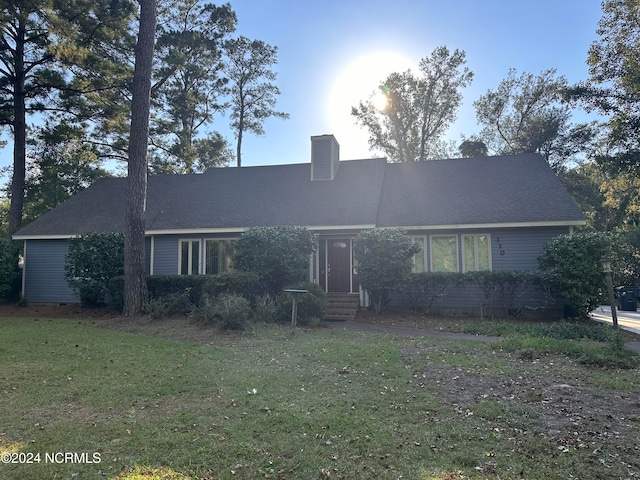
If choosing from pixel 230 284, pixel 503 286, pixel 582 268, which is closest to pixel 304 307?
pixel 230 284

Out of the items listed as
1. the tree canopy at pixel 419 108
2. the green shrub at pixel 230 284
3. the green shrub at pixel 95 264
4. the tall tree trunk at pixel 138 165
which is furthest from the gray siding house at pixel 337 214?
the tree canopy at pixel 419 108

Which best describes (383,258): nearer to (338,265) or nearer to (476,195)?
(338,265)

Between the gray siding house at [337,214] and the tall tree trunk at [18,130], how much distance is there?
2.28m

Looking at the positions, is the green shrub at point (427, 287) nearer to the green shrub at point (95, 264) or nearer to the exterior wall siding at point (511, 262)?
the exterior wall siding at point (511, 262)

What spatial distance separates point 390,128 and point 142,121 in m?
20.2

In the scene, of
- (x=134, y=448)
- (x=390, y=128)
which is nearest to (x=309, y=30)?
(x=134, y=448)

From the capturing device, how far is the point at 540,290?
37.4 ft

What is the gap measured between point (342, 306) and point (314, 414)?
26.2ft

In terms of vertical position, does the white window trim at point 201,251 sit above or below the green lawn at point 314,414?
above

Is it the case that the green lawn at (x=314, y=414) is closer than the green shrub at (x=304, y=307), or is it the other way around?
the green lawn at (x=314, y=414)

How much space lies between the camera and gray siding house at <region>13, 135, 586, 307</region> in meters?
12.3

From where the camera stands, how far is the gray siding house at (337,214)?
1234cm

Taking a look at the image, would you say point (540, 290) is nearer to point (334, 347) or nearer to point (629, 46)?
point (334, 347)

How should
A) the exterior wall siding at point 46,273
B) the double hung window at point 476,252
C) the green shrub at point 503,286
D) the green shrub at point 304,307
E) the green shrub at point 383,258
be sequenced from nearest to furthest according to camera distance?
the green shrub at point 304,307, the green shrub at point 503,286, the green shrub at point 383,258, the double hung window at point 476,252, the exterior wall siding at point 46,273
